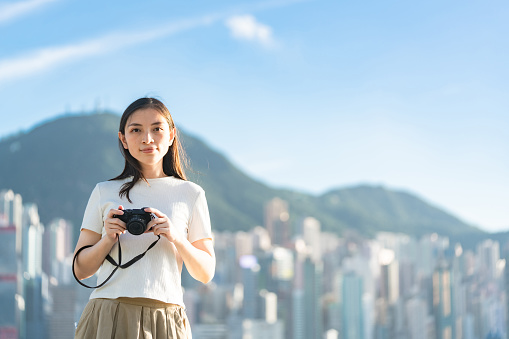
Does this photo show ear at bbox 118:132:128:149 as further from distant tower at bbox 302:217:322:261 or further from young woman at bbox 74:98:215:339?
distant tower at bbox 302:217:322:261

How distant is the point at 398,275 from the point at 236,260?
10.5m

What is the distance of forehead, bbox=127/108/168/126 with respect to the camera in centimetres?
83

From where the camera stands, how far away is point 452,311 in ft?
130

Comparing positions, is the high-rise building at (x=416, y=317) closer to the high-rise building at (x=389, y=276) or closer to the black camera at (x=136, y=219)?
the high-rise building at (x=389, y=276)

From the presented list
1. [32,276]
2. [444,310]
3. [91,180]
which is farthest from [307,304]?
[91,180]

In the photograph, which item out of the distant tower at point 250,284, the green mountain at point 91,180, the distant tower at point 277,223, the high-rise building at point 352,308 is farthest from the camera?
the distant tower at point 277,223

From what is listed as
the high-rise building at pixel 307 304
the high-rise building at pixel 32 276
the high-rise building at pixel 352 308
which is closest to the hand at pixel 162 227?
the high-rise building at pixel 32 276

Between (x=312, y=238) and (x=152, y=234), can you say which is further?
(x=312, y=238)

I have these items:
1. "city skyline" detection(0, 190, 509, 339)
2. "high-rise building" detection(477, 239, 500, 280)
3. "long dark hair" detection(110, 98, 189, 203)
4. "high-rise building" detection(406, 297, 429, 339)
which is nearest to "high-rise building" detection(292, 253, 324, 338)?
"city skyline" detection(0, 190, 509, 339)

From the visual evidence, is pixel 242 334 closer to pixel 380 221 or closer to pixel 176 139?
pixel 380 221

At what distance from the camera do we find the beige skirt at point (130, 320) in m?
0.75

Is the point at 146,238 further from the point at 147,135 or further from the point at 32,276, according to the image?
the point at 32,276

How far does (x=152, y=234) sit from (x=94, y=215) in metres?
0.09

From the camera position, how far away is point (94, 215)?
82cm
